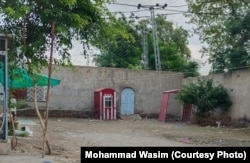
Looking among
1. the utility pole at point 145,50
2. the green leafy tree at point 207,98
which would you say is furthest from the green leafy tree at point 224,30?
the utility pole at point 145,50

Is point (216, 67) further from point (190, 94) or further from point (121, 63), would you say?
point (121, 63)

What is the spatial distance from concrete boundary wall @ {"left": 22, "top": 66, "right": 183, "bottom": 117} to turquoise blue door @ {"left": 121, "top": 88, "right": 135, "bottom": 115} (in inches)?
9.3

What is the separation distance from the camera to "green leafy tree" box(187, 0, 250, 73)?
80.5 ft

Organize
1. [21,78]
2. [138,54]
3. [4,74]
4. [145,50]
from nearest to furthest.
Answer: [4,74], [21,78], [145,50], [138,54]

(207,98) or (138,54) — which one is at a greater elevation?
(138,54)

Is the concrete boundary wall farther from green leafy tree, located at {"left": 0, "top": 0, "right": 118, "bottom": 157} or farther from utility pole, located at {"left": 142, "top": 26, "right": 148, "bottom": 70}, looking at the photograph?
green leafy tree, located at {"left": 0, "top": 0, "right": 118, "bottom": 157}

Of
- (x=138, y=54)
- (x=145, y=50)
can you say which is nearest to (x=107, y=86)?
(x=145, y=50)

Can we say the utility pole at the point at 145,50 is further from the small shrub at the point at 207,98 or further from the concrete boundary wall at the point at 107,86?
the small shrub at the point at 207,98

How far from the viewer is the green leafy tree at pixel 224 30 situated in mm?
24533

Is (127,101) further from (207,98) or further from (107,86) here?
(207,98)

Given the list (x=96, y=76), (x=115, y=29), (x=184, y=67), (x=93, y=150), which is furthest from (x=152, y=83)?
(x=93, y=150)

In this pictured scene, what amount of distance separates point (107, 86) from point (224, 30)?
787 cm

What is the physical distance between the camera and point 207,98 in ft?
78.4

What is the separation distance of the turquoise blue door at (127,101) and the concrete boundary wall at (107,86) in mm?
237
